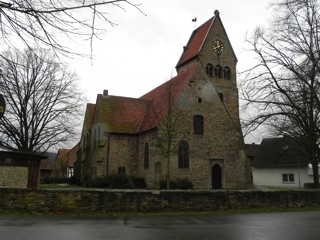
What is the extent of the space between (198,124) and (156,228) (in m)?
18.4

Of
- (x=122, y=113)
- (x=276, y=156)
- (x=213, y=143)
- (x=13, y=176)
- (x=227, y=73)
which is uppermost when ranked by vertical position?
(x=227, y=73)

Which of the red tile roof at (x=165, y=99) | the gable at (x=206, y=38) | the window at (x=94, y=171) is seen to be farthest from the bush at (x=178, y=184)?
the gable at (x=206, y=38)

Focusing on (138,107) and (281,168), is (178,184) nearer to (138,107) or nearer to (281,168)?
(138,107)

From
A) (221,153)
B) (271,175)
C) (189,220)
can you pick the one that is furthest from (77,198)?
(271,175)

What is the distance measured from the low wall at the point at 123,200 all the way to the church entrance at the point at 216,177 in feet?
38.3

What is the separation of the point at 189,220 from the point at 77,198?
482 centimetres

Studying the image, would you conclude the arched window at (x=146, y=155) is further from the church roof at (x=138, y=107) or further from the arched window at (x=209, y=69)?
the arched window at (x=209, y=69)

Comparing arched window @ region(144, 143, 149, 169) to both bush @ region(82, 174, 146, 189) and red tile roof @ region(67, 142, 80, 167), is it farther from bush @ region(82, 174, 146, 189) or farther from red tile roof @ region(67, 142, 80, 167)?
red tile roof @ region(67, 142, 80, 167)

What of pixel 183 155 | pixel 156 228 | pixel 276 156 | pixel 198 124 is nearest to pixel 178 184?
pixel 183 155

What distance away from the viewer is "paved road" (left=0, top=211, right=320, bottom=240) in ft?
28.1

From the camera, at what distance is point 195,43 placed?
4003cm

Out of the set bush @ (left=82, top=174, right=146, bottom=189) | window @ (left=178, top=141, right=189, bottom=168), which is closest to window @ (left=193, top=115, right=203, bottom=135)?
window @ (left=178, top=141, right=189, bottom=168)

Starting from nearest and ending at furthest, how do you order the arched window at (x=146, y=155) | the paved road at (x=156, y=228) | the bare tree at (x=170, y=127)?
1. the paved road at (x=156, y=228)
2. the bare tree at (x=170, y=127)
3. the arched window at (x=146, y=155)

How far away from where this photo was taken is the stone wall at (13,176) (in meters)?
19.5
